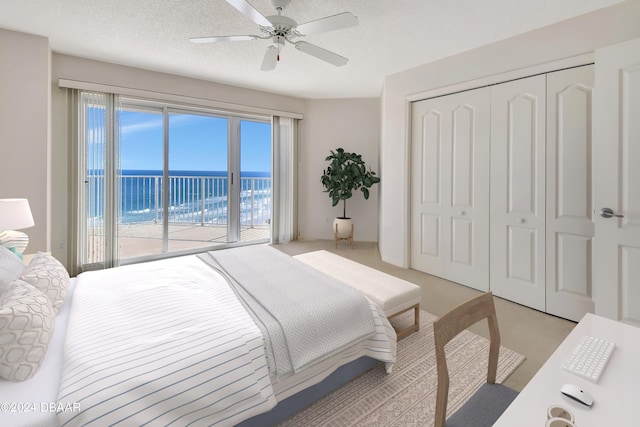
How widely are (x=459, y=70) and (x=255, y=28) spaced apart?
7.16ft

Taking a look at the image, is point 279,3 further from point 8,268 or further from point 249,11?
point 8,268

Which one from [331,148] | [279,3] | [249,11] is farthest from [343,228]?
[249,11]

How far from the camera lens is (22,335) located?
0.99 metres

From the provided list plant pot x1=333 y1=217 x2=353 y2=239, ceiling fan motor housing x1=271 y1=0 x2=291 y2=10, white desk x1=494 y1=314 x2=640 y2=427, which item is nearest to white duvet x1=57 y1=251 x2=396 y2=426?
white desk x1=494 y1=314 x2=640 y2=427

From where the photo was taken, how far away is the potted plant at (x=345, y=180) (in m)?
4.61

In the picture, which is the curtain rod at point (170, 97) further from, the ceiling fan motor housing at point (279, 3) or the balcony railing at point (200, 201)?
the ceiling fan motor housing at point (279, 3)

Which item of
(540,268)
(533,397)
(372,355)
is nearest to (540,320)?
(540,268)

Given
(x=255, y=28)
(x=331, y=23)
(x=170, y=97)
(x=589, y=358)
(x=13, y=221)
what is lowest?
(x=589, y=358)

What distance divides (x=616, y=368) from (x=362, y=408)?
3.53ft

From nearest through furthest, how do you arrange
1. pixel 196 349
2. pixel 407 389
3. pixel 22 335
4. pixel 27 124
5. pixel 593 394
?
pixel 593 394
pixel 22 335
pixel 196 349
pixel 407 389
pixel 27 124

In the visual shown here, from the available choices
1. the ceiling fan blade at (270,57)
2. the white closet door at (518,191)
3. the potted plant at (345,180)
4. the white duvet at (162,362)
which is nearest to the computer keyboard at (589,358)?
the white duvet at (162,362)

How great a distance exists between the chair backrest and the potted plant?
3585 mm

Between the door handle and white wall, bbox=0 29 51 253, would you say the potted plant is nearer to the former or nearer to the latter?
the door handle

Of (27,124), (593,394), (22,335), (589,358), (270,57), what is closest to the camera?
(593,394)
